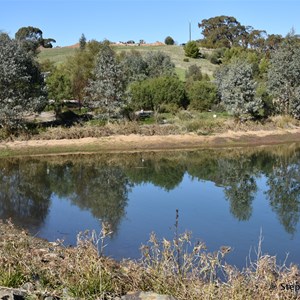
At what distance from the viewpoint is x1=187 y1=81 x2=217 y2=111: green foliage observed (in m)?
37.4

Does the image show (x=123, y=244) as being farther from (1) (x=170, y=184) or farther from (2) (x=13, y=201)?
(1) (x=170, y=184)

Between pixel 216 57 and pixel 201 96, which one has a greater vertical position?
pixel 216 57

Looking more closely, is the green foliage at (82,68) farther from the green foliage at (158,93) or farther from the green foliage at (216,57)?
the green foliage at (216,57)

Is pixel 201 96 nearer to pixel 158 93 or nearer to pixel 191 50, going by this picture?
pixel 158 93

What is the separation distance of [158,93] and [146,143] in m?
9.26

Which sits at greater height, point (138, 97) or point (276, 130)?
point (138, 97)

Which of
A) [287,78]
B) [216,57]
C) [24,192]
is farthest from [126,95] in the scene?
[216,57]

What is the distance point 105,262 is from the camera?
21.9 feet

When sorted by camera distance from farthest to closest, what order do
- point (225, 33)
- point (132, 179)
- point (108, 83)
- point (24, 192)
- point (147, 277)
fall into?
point (225, 33) < point (108, 83) < point (132, 179) < point (24, 192) < point (147, 277)

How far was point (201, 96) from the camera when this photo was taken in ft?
123

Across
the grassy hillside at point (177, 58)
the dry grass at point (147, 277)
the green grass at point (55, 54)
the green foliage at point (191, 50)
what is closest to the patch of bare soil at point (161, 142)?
the dry grass at point (147, 277)

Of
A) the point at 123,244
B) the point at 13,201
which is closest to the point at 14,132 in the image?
the point at 13,201

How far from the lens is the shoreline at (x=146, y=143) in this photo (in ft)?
86.6

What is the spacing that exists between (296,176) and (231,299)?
15918 millimetres
